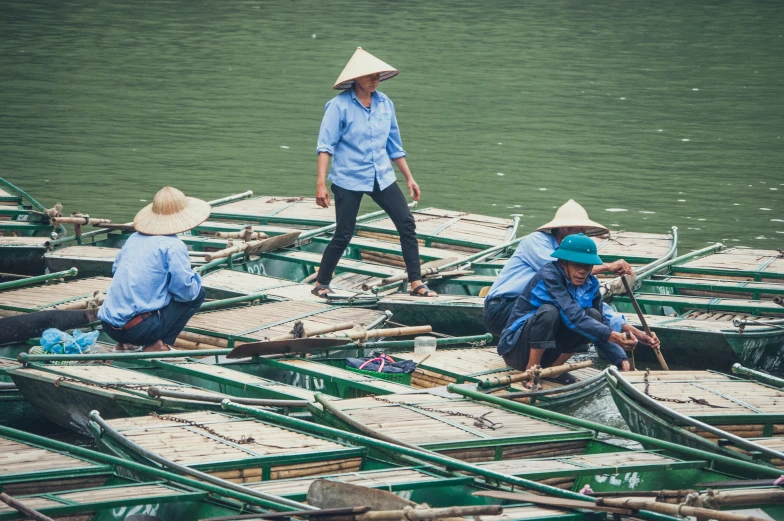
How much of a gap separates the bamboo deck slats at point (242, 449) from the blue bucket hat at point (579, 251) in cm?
173

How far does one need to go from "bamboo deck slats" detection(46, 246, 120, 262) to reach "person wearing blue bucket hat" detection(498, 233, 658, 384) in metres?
3.94

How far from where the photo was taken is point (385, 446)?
17.7ft

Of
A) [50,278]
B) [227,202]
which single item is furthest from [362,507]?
[227,202]

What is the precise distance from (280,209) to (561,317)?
498 centimetres

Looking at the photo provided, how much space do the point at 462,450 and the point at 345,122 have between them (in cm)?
328

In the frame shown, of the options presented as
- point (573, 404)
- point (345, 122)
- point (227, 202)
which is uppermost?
point (345, 122)

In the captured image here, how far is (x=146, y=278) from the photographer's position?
6848mm

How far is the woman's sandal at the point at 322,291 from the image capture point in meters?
8.46

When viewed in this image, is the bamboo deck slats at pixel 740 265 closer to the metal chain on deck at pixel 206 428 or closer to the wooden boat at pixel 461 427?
the wooden boat at pixel 461 427

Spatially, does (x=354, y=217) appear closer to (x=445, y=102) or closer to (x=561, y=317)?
(x=561, y=317)

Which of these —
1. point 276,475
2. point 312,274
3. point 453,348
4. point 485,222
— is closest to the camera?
point 276,475

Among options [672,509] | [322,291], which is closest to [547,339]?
[672,509]

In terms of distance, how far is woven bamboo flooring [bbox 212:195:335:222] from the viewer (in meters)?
10.9

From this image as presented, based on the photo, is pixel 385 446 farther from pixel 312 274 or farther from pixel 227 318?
pixel 312 274
